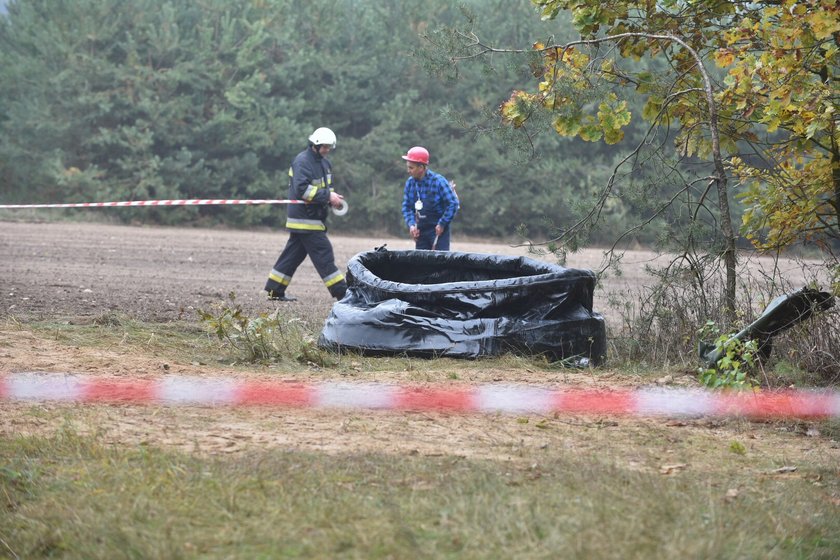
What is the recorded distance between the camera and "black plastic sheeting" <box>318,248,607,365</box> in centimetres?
802

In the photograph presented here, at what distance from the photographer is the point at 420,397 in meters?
6.52

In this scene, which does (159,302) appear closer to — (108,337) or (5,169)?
(108,337)

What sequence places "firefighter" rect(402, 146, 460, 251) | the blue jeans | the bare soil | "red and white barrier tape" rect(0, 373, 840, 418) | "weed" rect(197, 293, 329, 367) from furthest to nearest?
the blue jeans, "firefighter" rect(402, 146, 460, 251), "weed" rect(197, 293, 329, 367), "red and white barrier tape" rect(0, 373, 840, 418), the bare soil

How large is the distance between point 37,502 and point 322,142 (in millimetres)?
8551

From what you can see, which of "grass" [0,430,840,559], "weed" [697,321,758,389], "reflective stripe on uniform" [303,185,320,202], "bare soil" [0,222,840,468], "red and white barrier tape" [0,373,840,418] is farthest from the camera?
"reflective stripe on uniform" [303,185,320,202]

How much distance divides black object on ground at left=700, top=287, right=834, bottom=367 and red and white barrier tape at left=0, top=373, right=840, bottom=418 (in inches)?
21.0

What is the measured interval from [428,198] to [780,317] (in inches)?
207

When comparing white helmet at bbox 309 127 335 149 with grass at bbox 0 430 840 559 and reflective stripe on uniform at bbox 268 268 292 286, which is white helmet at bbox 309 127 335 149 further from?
grass at bbox 0 430 840 559

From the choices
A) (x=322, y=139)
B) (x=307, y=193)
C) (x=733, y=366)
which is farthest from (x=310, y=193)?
(x=733, y=366)

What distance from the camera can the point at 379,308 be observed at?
820 centimetres

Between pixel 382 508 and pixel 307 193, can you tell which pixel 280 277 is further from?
pixel 382 508

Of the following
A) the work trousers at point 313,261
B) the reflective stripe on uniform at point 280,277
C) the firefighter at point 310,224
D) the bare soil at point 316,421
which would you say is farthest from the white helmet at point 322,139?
the bare soil at point 316,421

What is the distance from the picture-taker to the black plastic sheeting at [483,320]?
8.02m

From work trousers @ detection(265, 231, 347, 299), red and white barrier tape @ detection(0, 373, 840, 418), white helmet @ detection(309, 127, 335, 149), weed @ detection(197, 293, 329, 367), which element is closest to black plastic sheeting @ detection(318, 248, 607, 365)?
weed @ detection(197, 293, 329, 367)
